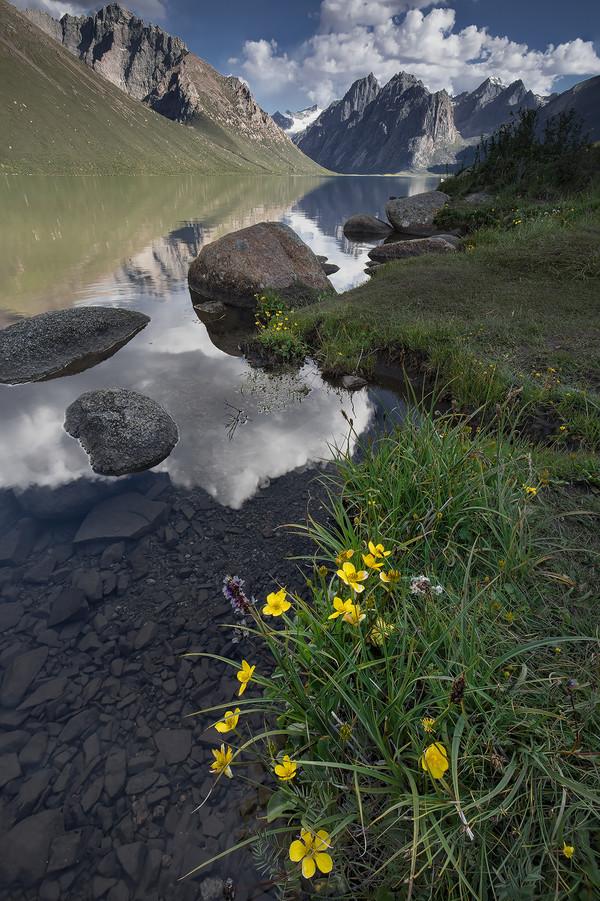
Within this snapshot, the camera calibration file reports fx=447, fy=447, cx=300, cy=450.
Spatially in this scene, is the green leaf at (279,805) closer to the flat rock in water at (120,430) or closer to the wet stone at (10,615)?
the wet stone at (10,615)

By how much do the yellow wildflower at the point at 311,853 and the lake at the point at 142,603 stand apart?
1.13m

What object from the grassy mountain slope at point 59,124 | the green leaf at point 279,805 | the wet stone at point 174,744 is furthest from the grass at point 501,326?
the grassy mountain slope at point 59,124

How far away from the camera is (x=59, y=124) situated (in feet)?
512

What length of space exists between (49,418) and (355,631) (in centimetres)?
694

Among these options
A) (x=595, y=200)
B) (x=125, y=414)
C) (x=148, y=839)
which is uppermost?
(x=595, y=200)

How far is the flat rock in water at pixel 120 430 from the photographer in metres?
6.29

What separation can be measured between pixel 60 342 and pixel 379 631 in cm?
1036

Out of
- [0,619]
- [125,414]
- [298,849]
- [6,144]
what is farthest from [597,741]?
[6,144]

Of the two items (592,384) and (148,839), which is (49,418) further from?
(592,384)

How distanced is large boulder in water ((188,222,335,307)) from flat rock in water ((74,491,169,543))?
9.92 m

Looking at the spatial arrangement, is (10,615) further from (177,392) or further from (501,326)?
(501,326)

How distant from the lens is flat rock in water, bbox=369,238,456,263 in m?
18.1

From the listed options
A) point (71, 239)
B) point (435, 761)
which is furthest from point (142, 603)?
point (71, 239)

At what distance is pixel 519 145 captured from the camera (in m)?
25.8
